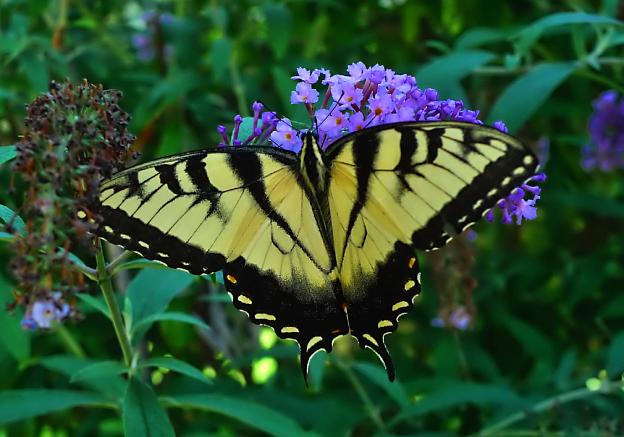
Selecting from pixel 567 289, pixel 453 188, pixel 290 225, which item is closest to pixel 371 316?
pixel 290 225

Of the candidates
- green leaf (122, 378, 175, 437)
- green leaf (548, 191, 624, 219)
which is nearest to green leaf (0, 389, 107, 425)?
green leaf (122, 378, 175, 437)

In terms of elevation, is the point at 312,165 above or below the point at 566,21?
below

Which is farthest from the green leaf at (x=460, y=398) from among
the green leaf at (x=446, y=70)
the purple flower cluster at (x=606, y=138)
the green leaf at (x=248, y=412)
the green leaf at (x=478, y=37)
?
the purple flower cluster at (x=606, y=138)

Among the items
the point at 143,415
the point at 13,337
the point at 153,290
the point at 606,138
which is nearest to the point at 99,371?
the point at 143,415

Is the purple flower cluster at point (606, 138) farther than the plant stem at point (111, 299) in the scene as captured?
Yes

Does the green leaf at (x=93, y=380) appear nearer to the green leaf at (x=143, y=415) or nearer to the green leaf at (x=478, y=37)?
the green leaf at (x=143, y=415)

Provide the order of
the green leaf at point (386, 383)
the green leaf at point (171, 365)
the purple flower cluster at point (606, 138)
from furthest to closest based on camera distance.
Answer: the purple flower cluster at point (606, 138)
the green leaf at point (386, 383)
the green leaf at point (171, 365)

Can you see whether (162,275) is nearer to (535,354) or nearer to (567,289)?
(535,354)

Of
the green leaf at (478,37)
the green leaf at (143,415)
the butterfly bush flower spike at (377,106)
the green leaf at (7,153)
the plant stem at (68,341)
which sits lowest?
the green leaf at (143,415)

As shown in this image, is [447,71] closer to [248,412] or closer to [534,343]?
[534,343]
